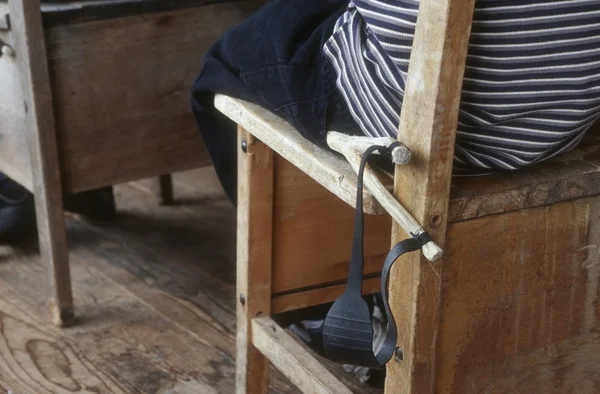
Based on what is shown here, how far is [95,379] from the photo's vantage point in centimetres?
149

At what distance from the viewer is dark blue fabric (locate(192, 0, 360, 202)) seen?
97 cm

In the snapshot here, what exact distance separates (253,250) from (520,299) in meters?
0.42

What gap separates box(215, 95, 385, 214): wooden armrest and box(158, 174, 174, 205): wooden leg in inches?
39.8

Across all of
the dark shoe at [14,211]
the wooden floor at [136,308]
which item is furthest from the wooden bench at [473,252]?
the dark shoe at [14,211]

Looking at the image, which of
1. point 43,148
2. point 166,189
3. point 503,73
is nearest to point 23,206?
point 166,189

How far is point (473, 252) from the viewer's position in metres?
0.90

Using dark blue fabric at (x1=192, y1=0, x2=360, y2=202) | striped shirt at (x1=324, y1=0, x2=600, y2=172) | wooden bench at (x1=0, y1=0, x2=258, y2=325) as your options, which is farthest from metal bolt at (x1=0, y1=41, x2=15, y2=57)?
striped shirt at (x1=324, y1=0, x2=600, y2=172)

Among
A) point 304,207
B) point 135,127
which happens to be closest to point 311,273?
point 304,207

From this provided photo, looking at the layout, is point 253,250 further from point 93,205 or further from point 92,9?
point 93,205

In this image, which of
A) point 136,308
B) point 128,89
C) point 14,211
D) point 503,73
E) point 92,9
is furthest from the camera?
point 14,211

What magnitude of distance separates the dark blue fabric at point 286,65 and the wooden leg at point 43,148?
415mm

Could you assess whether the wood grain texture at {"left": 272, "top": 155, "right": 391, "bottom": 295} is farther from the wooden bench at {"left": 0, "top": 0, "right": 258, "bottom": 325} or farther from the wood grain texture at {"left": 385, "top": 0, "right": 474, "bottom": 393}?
the wooden bench at {"left": 0, "top": 0, "right": 258, "bottom": 325}

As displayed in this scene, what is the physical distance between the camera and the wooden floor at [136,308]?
150 cm

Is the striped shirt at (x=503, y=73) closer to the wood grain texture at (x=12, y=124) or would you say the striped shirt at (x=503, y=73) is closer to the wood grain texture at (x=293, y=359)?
the wood grain texture at (x=293, y=359)
